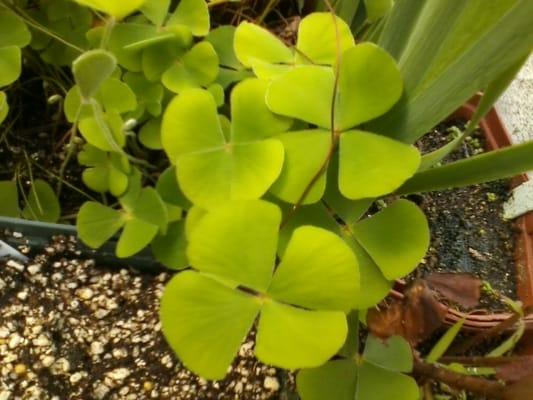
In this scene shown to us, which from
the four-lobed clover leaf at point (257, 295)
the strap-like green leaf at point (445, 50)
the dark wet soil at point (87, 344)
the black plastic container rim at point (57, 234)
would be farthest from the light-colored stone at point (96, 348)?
the strap-like green leaf at point (445, 50)

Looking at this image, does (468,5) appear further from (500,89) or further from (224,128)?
(224,128)

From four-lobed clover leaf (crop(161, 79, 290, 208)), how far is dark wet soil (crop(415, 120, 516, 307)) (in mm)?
486

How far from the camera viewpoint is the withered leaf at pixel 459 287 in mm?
640

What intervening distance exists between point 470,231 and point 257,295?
2.14 feet

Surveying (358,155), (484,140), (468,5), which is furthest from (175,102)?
(484,140)

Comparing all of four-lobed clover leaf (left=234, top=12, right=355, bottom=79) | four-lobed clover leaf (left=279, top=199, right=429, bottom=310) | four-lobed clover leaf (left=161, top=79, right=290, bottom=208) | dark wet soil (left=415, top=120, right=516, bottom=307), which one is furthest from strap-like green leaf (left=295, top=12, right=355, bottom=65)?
dark wet soil (left=415, top=120, right=516, bottom=307)

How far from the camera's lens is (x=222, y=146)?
2.31ft

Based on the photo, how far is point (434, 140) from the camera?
3.90ft

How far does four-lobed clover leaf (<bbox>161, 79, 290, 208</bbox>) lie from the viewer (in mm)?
652

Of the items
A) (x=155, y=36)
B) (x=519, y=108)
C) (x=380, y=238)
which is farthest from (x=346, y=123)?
(x=519, y=108)

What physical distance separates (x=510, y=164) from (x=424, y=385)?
389 mm

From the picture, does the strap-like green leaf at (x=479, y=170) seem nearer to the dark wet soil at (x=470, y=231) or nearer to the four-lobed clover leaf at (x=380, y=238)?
the four-lobed clover leaf at (x=380, y=238)

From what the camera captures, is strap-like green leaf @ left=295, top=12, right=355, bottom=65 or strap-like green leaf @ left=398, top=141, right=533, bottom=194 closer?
strap-like green leaf @ left=398, top=141, right=533, bottom=194

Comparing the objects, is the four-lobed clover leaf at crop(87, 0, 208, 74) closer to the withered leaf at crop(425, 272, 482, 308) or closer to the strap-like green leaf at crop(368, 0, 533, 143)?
the strap-like green leaf at crop(368, 0, 533, 143)
